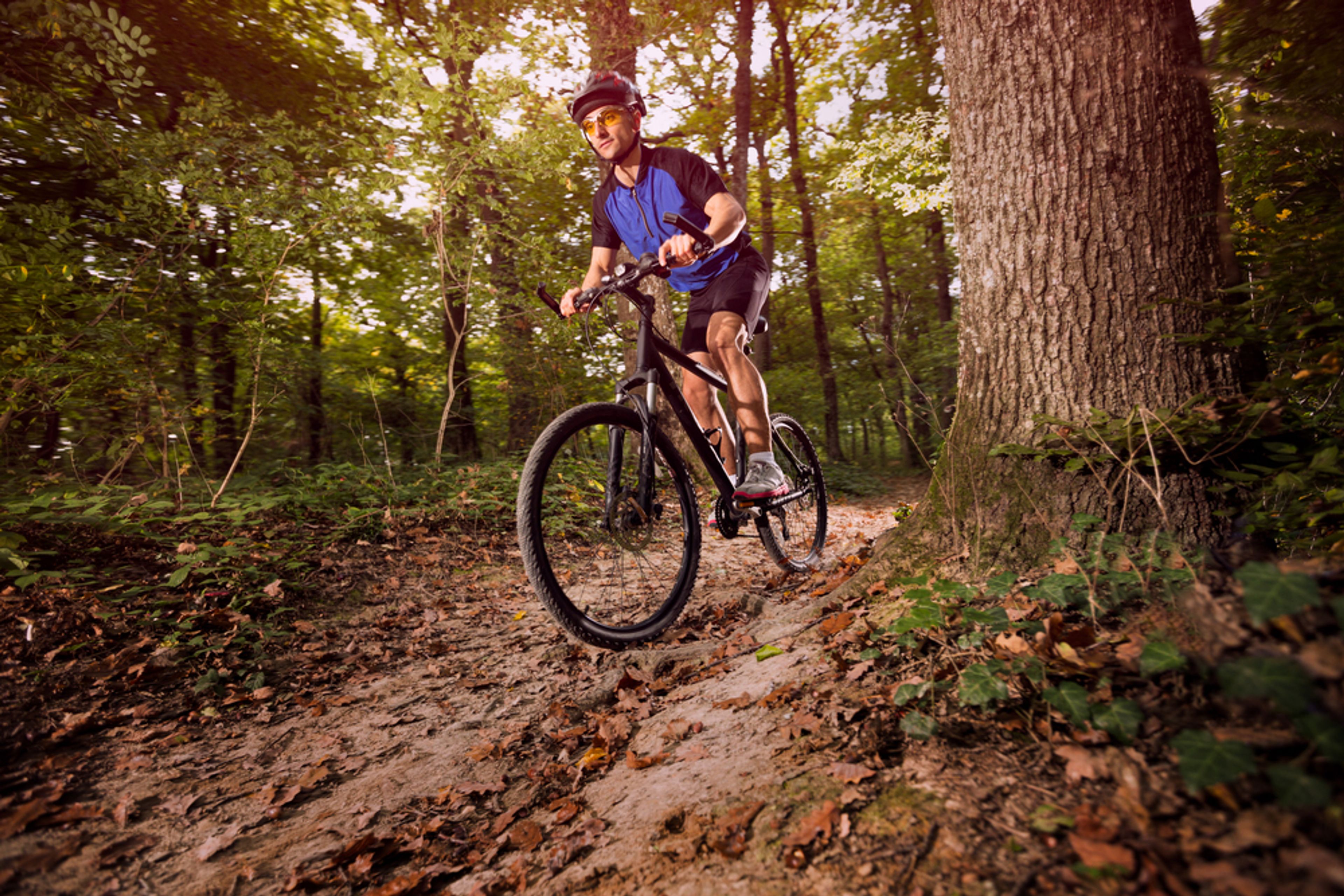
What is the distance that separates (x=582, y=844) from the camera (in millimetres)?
1470

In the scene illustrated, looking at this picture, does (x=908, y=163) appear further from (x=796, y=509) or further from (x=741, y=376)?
(x=741, y=376)

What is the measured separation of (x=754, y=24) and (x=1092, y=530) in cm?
1429

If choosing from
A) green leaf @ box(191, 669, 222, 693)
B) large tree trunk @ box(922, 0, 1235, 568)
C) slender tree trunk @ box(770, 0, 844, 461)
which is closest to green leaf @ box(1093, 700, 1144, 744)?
large tree trunk @ box(922, 0, 1235, 568)

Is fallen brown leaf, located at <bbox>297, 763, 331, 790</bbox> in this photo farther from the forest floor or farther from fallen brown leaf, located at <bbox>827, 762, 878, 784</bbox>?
fallen brown leaf, located at <bbox>827, 762, 878, 784</bbox>

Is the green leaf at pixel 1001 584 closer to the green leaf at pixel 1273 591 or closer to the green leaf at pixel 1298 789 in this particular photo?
the green leaf at pixel 1273 591

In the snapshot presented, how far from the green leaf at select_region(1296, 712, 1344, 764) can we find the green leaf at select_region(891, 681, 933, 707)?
704 mm

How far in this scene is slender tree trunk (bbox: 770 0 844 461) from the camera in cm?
1359

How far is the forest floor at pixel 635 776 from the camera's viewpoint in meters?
1.01

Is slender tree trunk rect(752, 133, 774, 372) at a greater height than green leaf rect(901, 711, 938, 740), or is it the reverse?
slender tree trunk rect(752, 133, 774, 372)

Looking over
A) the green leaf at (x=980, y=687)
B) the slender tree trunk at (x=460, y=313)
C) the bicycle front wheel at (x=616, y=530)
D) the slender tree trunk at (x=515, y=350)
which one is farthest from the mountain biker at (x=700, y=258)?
the slender tree trunk at (x=515, y=350)

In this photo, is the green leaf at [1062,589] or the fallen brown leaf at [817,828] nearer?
the fallen brown leaf at [817,828]

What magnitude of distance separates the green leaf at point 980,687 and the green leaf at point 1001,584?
0.26 meters

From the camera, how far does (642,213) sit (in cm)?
305

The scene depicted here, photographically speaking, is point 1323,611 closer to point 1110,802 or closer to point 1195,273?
point 1110,802
